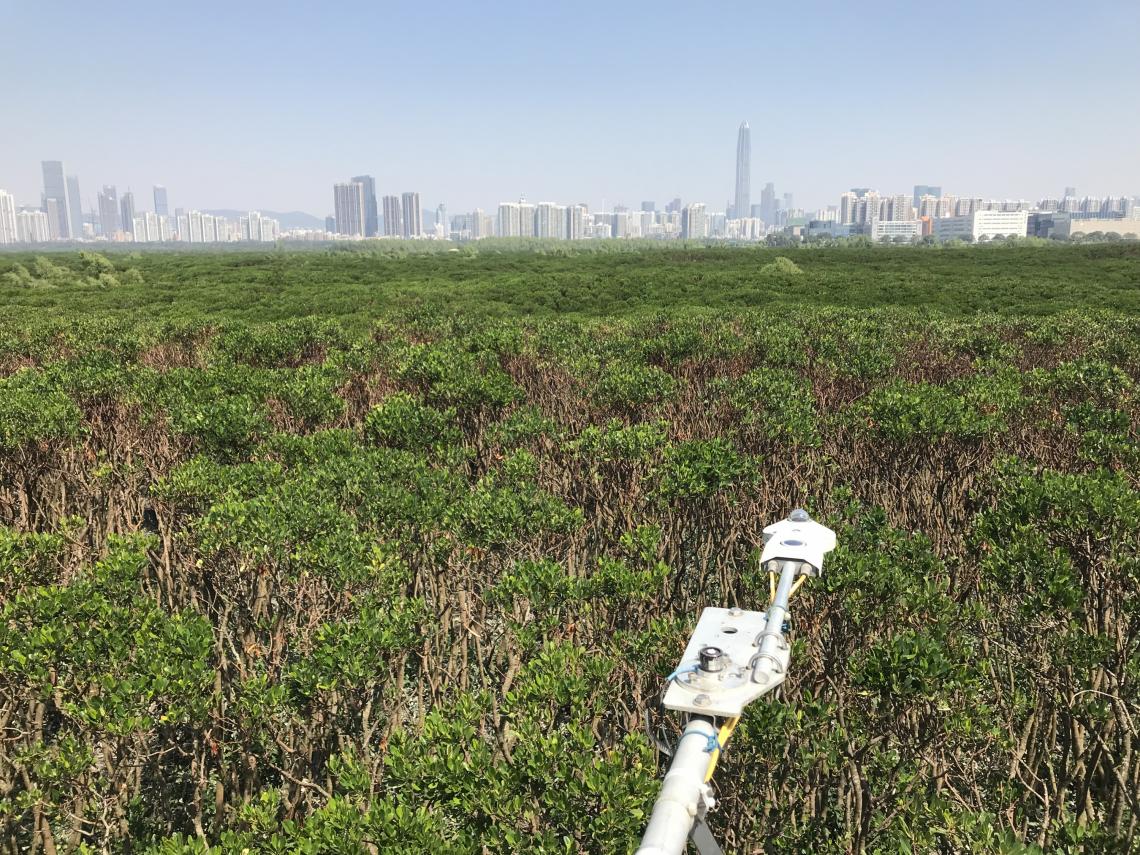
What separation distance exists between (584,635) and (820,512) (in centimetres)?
Result: 471

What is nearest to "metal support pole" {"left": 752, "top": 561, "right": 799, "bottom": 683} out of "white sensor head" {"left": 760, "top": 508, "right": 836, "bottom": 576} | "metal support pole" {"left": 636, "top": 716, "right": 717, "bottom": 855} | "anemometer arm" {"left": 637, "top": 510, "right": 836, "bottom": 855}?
"anemometer arm" {"left": 637, "top": 510, "right": 836, "bottom": 855}

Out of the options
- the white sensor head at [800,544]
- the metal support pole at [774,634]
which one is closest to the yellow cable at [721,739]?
the metal support pole at [774,634]

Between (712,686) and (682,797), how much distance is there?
17.1 inches

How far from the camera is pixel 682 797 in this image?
2.09 m

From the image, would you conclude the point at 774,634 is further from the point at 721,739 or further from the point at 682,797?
the point at 682,797

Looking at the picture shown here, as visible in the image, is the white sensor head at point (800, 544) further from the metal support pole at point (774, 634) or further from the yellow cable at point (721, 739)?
the yellow cable at point (721, 739)

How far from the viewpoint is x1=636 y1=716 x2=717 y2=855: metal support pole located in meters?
1.96

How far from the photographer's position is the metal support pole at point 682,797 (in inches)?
Result: 77.2

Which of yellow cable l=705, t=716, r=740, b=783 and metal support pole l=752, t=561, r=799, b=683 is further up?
metal support pole l=752, t=561, r=799, b=683

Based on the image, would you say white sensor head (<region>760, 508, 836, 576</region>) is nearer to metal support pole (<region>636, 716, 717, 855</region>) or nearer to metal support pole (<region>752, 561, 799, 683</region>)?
metal support pole (<region>752, 561, 799, 683</region>)

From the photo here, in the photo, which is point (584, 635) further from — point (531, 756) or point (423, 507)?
point (531, 756)

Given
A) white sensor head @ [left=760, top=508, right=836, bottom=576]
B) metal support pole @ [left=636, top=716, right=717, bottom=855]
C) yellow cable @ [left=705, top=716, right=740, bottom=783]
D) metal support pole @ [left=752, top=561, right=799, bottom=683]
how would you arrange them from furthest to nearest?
white sensor head @ [left=760, top=508, right=836, bottom=576] < metal support pole @ [left=752, top=561, right=799, bottom=683] < yellow cable @ [left=705, top=716, right=740, bottom=783] < metal support pole @ [left=636, top=716, right=717, bottom=855]

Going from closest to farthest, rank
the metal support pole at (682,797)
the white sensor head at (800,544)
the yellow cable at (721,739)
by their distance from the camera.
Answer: the metal support pole at (682,797)
the yellow cable at (721,739)
the white sensor head at (800,544)

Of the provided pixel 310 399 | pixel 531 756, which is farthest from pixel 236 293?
pixel 531 756
